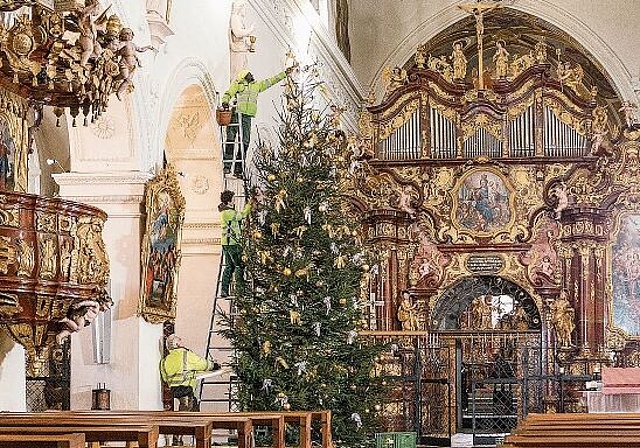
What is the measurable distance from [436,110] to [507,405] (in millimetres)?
6417

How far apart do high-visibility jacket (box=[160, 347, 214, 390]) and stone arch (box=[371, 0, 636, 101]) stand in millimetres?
18093

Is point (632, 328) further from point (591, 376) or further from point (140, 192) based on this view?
point (140, 192)

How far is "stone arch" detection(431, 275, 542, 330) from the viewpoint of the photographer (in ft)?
87.6

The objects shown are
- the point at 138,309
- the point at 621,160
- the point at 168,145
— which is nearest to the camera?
the point at 138,309

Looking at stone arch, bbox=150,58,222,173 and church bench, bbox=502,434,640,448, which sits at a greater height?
stone arch, bbox=150,58,222,173

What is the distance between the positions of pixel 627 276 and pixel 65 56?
17948 millimetres

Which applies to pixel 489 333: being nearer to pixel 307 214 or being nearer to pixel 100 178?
pixel 307 214

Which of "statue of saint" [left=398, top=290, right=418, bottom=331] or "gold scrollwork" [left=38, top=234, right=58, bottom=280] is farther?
"statue of saint" [left=398, top=290, right=418, bottom=331]

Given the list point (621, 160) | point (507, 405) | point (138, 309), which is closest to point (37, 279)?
point (138, 309)

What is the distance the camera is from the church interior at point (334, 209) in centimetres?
988

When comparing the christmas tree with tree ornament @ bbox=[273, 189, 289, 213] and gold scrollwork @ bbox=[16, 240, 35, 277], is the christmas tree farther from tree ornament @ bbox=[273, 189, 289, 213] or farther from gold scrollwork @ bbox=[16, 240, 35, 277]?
gold scrollwork @ bbox=[16, 240, 35, 277]

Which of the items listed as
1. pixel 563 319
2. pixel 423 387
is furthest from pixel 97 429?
pixel 563 319

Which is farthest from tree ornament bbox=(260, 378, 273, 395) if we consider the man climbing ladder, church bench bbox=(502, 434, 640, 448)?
church bench bbox=(502, 434, 640, 448)

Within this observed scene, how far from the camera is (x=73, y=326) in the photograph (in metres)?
9.77
